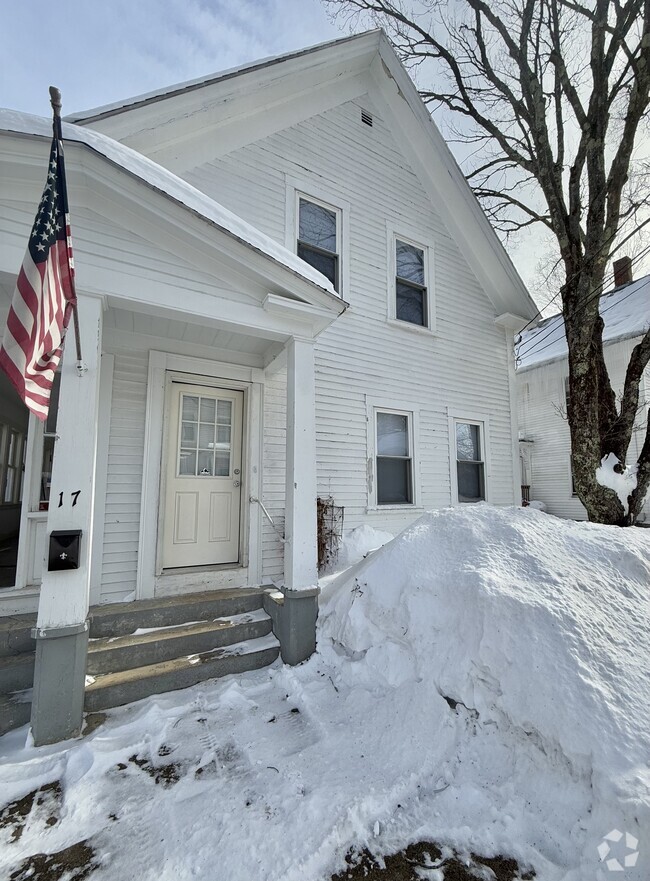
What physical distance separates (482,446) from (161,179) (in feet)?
20.9

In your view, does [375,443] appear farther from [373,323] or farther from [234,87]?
[234,87]

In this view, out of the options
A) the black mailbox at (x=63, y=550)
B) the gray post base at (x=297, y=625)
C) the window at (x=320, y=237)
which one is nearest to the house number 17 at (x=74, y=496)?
the black mailbox at (x=63, y=550)

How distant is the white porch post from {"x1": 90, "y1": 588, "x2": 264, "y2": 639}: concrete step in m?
0.67

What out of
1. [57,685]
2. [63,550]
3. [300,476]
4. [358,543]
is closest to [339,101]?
[300,476]

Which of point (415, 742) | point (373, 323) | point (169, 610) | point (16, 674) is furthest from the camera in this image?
point (373, 323)

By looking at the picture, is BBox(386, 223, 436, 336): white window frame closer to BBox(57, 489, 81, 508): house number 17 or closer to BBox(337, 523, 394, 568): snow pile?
BBox(337, 523, 394, 568): snow pile

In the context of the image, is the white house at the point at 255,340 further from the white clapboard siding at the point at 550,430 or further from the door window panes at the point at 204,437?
the white clapboard siding at the point at 550,430

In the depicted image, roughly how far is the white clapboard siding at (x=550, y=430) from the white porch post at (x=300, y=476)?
1142 cm

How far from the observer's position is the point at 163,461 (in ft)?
14.3

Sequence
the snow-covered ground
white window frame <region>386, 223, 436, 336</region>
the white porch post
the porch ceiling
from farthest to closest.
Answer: white window frame <region>386, 223, 436, 336</region>, the porch ceiling, the white porch post, the snow-covered ground

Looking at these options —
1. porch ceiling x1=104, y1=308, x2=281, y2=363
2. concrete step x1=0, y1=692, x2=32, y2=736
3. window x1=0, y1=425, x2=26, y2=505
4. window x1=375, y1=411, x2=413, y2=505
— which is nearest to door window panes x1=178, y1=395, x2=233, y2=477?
porch ceiling x1=104, y1=308, x2=281, y2=363

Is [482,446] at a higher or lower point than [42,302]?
lower

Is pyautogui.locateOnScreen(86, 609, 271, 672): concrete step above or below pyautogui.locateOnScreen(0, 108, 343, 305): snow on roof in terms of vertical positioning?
below

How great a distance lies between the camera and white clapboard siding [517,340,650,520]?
12.7m
